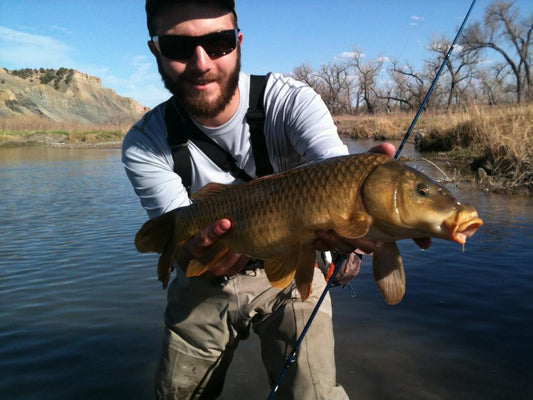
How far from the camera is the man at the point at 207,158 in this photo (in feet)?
8.52

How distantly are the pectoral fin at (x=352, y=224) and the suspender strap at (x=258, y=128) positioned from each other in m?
1.00

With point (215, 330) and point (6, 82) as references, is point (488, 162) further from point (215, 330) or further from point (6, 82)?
point (6, 82)

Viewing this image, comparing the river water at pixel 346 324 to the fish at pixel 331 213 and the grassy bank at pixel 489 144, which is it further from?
the grassy bank at pixel 489 144

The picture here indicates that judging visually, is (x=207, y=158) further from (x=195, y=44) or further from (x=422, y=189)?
(x=422, y=189)

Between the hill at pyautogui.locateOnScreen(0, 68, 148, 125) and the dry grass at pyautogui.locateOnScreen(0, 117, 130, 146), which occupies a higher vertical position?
the hill at pyautogui.locateOnScreen(0, 68, 148, 125)

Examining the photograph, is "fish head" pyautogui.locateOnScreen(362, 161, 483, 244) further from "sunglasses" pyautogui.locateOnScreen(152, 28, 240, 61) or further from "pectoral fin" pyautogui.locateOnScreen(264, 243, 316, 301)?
"sunglasses" pyautogui.locateOnScreen(152, 28, 240, 61)

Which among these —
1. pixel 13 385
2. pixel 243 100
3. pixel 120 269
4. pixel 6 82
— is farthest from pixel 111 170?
pixel 6 82

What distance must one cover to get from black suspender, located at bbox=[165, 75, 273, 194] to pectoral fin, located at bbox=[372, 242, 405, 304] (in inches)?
40.8

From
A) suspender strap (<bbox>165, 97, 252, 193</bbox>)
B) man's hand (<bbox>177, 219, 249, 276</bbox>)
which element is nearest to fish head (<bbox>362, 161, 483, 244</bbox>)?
man's hand (<bbox>177, 219, 249, 276</bbox>)

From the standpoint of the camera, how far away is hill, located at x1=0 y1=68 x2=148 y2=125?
232ft

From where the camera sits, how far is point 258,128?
267 centimetres

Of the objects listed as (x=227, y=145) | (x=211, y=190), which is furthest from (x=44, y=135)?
(x=211, y=190)

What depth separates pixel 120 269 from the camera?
19.2ft

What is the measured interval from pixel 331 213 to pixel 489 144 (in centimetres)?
1008
